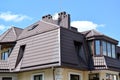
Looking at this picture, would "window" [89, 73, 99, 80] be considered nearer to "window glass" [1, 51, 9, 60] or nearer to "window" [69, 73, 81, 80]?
"window" [69, 73, 81, 80]

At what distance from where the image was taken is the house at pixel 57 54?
826 inches

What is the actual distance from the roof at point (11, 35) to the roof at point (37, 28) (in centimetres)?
75

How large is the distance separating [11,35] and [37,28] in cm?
336

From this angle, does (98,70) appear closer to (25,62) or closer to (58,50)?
(58,50)

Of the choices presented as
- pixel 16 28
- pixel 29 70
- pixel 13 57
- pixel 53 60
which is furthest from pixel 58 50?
pixel 16 28

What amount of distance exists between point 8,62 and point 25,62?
2293 mm

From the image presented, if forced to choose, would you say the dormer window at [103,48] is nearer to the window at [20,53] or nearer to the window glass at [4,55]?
the window at [20,53]

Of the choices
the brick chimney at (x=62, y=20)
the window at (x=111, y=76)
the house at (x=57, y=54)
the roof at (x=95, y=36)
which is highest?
the brick chimney at (x=62, y=20)

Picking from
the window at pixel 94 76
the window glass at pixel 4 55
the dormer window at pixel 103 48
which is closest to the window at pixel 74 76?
the window at pixel 94 76

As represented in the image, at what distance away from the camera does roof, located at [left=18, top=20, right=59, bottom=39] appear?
23.3 metres

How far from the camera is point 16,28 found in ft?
92.2

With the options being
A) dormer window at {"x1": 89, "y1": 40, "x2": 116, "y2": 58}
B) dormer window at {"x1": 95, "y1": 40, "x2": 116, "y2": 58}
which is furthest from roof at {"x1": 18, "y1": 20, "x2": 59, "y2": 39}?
dormer window at {"x1": 95, "y1": 40, "x2": 116, "y2": 58}

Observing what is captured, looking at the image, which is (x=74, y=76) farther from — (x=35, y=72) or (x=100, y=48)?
(x=100, y=48)

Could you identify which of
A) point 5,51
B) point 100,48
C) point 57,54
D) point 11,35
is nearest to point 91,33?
point 100,48
